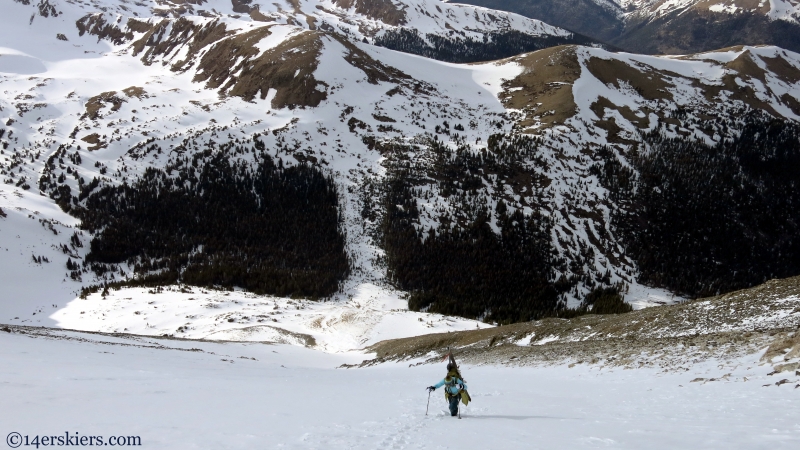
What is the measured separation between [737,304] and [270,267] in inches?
2379

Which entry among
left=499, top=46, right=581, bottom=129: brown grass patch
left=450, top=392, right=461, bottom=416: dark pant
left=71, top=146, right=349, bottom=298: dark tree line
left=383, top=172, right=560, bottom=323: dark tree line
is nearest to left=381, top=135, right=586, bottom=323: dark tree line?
left=383, top=172, right=560, bottom=323: dark tree line

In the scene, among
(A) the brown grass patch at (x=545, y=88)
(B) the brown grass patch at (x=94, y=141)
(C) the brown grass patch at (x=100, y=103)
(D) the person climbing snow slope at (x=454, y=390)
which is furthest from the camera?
(A) the brown grass patch at (x=545, y=88)

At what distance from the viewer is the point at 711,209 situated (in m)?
94.9

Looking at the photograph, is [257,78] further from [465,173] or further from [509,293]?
[509,293]

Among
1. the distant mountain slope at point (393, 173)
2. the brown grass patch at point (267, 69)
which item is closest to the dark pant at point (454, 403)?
the distant mountain slope at point (393, 173)

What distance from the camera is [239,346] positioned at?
38156mm

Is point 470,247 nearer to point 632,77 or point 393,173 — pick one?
point 393,173

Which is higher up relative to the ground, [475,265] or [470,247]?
[470,247]

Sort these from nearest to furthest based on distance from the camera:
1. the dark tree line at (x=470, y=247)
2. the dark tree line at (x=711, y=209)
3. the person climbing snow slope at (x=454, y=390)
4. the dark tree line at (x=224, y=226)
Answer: the person climbing snow slope at (x=454, y=390) → the dark tree line at (x=224, y=226) → the dark tree line at (x=470, y=247) → the dark tree line at (x=711, y=209)

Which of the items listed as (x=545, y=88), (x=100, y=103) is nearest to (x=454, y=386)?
(x=100, y=103)

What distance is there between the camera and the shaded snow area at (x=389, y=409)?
Result: 852 centimetres

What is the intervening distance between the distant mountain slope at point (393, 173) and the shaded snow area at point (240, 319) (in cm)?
625

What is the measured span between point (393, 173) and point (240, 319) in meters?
46.9

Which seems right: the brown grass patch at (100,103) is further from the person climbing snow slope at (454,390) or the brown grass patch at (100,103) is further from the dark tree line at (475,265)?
the person climbing snow slope at (454,390)
